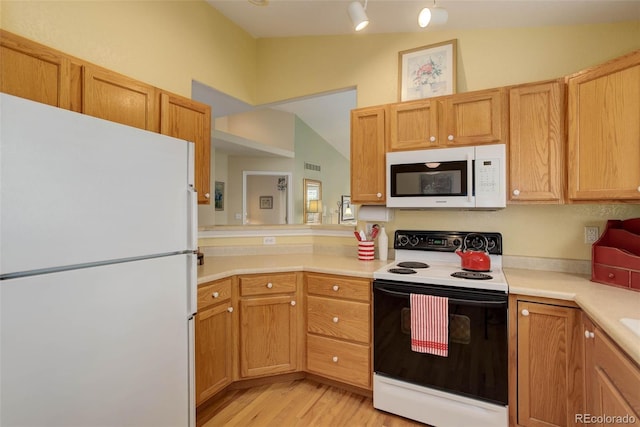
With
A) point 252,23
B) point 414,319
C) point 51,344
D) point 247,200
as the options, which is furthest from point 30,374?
point 247,200

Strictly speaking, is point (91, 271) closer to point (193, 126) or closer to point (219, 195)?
point (193, 126)

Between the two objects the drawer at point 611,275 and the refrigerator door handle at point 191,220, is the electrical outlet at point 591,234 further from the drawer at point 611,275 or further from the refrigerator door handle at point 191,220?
the refrigerator door handle at point 191,220

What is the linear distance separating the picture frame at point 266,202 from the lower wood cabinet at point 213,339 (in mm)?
4678

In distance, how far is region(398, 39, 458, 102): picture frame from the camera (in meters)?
2.37

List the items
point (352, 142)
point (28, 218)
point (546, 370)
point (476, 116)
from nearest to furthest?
point (28, 218) → point (546, 370) → point (476, 116) → point (352, 142)

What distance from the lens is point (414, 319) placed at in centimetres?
192

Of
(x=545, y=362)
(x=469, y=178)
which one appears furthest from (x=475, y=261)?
(x=545, y=362)

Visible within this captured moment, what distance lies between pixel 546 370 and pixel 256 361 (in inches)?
70.4

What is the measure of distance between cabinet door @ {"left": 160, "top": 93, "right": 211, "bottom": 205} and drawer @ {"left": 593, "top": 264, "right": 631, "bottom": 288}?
2.52 meters

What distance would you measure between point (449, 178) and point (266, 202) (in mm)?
5147

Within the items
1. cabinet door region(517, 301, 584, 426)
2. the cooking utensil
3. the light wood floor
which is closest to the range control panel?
the cooking utensil

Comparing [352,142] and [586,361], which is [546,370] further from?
[352,142]

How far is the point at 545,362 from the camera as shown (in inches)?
65.6

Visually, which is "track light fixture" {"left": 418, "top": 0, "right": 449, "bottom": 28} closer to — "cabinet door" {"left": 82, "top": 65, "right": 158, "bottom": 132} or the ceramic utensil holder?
the ceramic utensil holder
